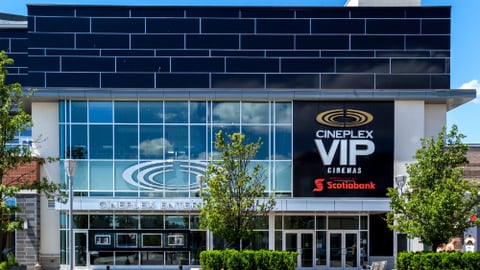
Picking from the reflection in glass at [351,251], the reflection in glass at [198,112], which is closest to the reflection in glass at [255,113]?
A: the reflection in glass at [198,112]

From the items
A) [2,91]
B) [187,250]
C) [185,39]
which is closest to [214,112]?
[185,39]

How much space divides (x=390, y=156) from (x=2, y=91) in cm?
1708

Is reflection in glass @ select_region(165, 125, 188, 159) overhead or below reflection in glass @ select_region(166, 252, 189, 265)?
overhead

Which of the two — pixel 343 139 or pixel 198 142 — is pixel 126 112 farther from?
pixel 343 139

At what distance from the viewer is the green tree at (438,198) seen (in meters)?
14.7

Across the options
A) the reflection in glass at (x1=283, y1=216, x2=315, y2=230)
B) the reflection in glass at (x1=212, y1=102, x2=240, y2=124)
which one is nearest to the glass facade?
the reflection in glass at (x1=212, y1=102, x2=240, y2=124)

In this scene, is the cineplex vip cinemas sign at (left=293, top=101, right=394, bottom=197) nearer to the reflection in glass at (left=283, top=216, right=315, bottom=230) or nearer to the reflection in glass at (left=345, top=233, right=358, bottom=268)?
the reflection in glass at (left=283, top=216, right=315, bottom=230)

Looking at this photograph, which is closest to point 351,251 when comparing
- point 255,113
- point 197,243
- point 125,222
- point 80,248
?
point 197,243

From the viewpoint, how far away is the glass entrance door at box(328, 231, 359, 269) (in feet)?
75.7

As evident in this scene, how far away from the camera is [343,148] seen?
2250cm

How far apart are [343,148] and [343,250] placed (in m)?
5.16

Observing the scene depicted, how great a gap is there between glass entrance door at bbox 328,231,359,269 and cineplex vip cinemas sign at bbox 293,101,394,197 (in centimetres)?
229

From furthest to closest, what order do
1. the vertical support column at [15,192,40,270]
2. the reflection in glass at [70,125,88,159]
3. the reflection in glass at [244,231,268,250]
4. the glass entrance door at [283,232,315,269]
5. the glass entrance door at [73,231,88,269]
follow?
the glass entrance door at [283,232,315,269] < the reflection in glass at [244,231,268,250] < the glass entrance door at [73,231,88,269] < the reflection in glass at [70,125,88,159] < the vertical support column at [15,192,40,270]

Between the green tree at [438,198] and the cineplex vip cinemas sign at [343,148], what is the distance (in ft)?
20.4
